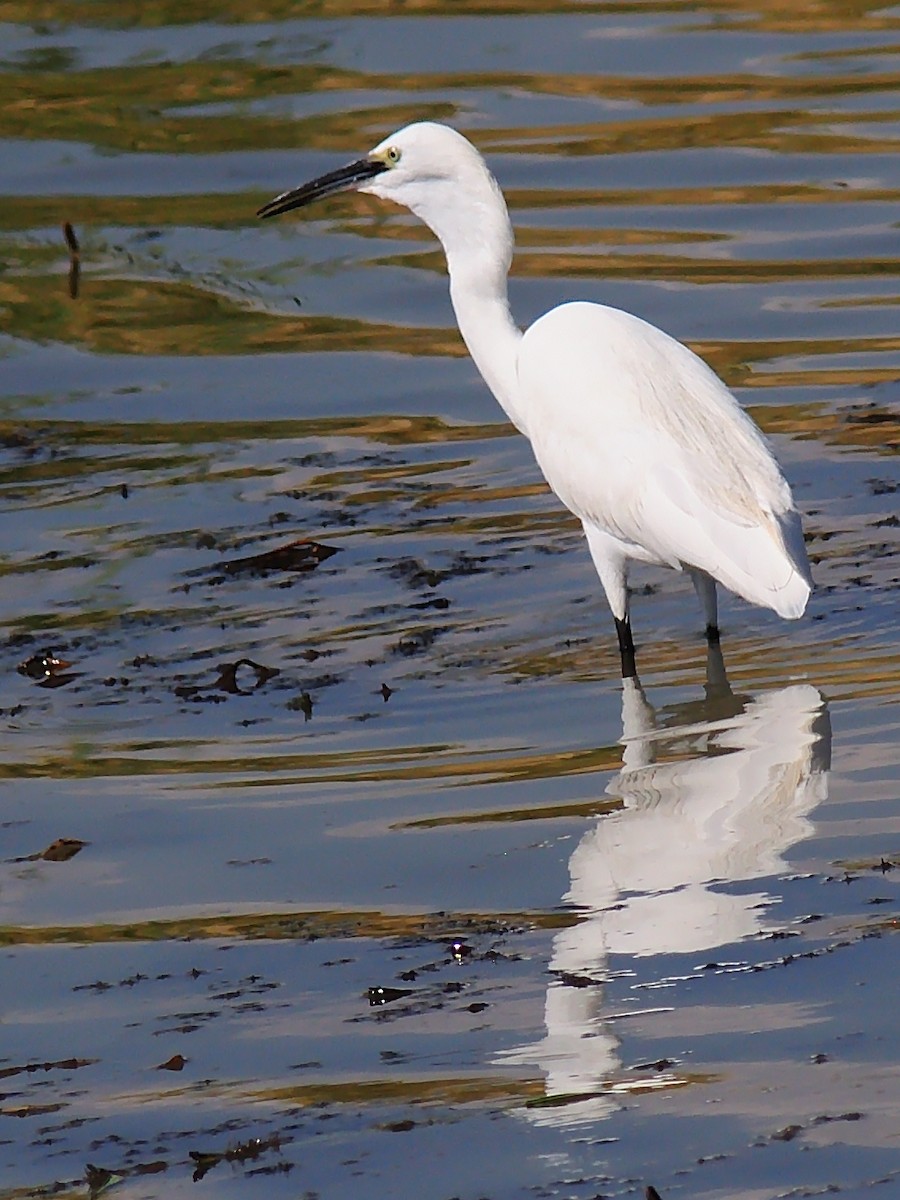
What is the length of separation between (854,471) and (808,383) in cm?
127

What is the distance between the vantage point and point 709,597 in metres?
6.00

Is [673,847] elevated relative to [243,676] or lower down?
lower down

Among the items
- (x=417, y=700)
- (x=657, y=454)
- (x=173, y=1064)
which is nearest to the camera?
(x=173, y=1064)

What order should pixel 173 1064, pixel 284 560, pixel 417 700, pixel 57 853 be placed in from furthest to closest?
pixel 284 560 < pixel 417 700 < pixel 57 853 < pixel 173 1064

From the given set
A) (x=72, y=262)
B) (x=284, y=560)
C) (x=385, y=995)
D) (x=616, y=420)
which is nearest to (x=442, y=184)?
(x=616, y=420)

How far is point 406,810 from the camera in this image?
4762 mm

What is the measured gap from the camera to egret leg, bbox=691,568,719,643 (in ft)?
19.6

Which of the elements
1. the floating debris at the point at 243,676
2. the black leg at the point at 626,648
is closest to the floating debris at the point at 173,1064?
the floating debris at the point at 243,676

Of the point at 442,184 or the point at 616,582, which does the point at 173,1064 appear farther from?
the point at 442,184

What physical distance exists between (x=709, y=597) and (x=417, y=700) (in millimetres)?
922

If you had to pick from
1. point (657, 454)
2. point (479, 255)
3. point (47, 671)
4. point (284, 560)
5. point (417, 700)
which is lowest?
point (417, 700)

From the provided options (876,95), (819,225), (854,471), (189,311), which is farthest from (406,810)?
(876,95)

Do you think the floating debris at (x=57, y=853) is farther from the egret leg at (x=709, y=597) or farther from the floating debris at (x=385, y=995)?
the egret leg at (x=709, y=597)

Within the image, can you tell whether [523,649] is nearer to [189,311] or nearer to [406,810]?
[406,810]
